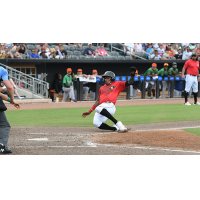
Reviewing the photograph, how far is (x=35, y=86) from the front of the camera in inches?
714

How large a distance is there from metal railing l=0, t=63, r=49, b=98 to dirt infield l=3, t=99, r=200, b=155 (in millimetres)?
9237

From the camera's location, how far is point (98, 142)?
6.82 m

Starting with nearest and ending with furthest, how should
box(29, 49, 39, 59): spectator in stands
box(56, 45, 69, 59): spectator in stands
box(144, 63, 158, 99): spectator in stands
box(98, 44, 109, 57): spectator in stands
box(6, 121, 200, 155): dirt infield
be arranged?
box(6, 121, 200, 155): dirt infield
box(29, 49, 39, 59): spectator in stands
box(56, 45, 69, 59): spectator in stands
box(144, 63, 158, 99): spectator in stands
box(98, 44, 109, 57): spectator in stands

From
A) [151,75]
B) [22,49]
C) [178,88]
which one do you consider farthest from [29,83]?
[178,88]

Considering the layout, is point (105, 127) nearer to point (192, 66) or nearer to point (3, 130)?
point (3, 130)

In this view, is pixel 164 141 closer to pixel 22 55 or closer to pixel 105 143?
pixel 105 143

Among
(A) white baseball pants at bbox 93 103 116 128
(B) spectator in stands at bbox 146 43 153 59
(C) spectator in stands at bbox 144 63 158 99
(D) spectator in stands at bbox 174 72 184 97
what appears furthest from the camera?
(B) spectator in stands at bbox 146 43 153 59

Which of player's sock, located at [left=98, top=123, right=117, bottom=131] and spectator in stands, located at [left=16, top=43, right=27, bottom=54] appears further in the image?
spectator in stands, located at [left=16, top=43, right=27, bottom=54]

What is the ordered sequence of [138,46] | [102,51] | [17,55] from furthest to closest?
[138,46], [102,51], [17,55]

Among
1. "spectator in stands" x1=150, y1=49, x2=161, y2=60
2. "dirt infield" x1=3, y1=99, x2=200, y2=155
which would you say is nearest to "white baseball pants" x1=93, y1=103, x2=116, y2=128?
"dirt infield" x1=3, y1=99, x2=200, y2=155

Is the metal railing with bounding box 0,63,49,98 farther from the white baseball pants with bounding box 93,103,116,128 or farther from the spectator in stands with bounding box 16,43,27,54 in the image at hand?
the white baseball pants with bounding box 93,103,116,128

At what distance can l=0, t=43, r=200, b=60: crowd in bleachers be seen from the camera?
62.3 ft

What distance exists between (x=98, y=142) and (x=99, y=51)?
1504 centimetres

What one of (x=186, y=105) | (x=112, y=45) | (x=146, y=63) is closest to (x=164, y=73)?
(x=146, y=63)
